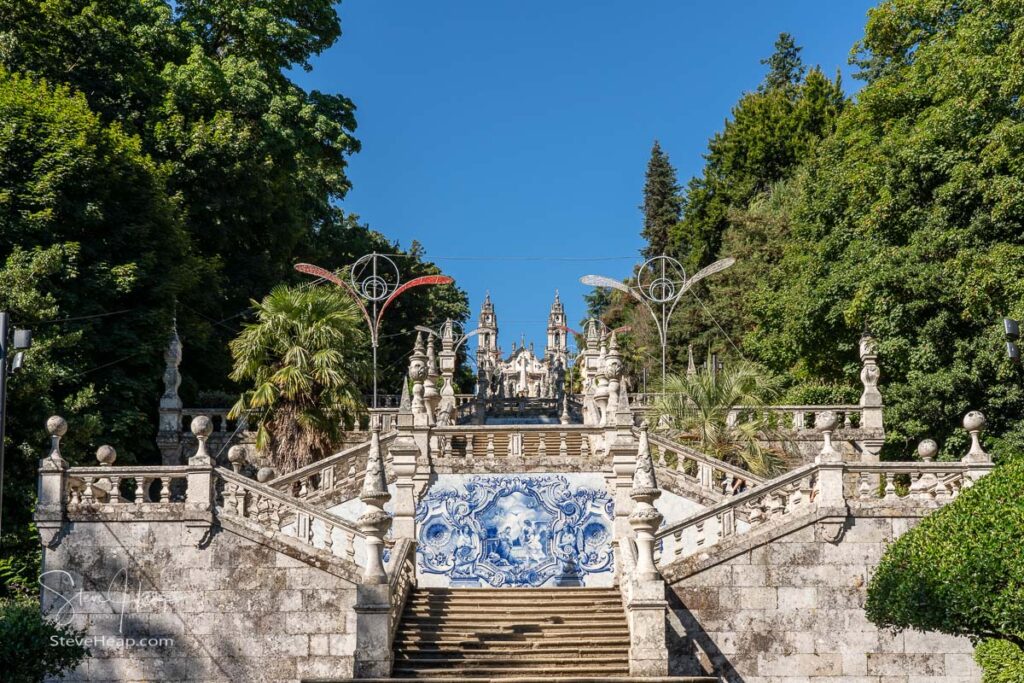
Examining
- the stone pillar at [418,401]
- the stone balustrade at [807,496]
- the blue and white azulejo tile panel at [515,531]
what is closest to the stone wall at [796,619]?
the stone balustrade at [807,496]

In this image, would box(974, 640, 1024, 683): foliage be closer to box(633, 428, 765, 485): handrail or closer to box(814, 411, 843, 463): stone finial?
box(814, 411, 843, 463): stone finial

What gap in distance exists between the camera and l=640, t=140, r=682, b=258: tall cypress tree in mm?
64375

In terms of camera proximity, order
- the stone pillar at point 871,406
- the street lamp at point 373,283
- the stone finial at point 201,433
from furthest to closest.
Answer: the street lamp at point 373,283
the stone pillar at point 871,406
the stone finial at point 201,433

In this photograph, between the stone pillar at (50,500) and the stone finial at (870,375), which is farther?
the stone finial at (870,375)

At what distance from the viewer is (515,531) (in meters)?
20.7

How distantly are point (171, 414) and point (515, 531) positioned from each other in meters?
10.2

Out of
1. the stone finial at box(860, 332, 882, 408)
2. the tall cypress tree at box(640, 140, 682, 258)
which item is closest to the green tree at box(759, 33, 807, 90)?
the tall cypress tree at box(640, 140, 682, 258)

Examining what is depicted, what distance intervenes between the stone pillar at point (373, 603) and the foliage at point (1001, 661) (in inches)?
313

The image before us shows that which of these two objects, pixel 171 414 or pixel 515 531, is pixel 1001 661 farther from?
pixel 171 414

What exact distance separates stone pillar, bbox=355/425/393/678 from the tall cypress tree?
1873 inches

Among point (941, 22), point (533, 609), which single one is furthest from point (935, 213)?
point (533, 609)

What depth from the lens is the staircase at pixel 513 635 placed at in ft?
55.8

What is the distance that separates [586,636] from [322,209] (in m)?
27.8

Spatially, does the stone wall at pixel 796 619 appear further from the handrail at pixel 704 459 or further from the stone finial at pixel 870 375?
the stone finial at pixel 870 375
